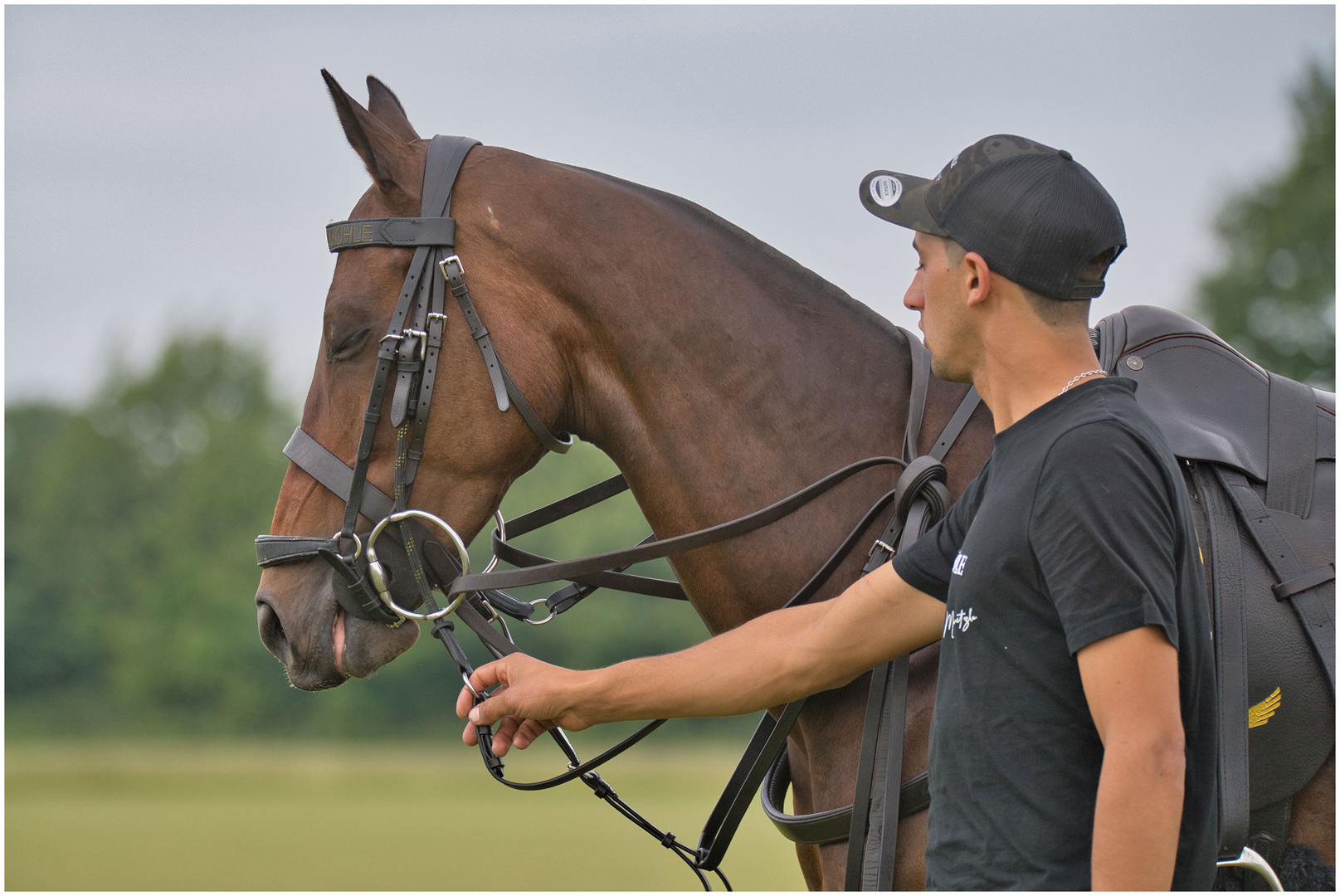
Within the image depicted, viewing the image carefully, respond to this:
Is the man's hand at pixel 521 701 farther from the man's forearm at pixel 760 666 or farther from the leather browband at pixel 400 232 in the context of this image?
the leather browband at pixel 400 232

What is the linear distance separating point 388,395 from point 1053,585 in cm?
173

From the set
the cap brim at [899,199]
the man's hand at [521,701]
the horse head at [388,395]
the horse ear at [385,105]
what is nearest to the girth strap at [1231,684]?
the cap brim at [899,199]

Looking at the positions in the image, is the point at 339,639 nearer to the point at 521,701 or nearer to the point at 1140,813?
the point at 521,701

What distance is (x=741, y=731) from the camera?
31.9 m

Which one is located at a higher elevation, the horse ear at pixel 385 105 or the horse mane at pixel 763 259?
the horse ear at pixel 385 105

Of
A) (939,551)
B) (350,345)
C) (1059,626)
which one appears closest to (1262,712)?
(939,551)

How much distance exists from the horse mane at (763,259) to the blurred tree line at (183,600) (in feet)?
92.4

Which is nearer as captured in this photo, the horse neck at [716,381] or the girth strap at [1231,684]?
the girth strap at [1231,684]

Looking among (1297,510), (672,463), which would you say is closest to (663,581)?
(672,463)

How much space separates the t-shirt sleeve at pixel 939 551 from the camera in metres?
2.02

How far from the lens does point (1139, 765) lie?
150cm

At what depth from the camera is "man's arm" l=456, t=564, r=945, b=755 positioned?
2.28 metres

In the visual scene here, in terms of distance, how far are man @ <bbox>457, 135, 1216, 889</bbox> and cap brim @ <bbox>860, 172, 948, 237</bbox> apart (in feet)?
0.04

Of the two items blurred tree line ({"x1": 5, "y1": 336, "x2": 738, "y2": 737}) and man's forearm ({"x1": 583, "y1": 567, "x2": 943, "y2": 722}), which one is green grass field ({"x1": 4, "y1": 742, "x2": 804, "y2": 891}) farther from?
man's forearm ({"x1": 583, "y1": 567, "x2": 943, "y2": 722})
